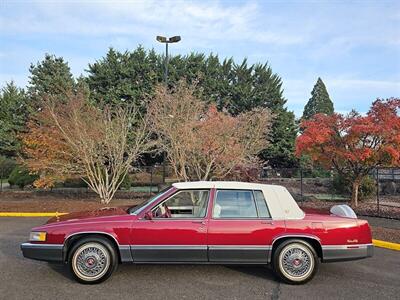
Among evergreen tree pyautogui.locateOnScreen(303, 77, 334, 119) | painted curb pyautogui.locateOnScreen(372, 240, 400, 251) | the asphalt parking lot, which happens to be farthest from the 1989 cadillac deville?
evergreen tree pyautogui.locateOnScreen(303, 77, 334, 119)

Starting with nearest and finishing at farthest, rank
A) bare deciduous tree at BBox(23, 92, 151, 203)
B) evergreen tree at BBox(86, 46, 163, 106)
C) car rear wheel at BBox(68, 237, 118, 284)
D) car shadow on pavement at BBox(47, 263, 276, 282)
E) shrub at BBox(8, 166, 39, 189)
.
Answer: car rear wheel at BBox(68, 237, 118, 284), car shadow on pavement at BBox(47, 263, 276, 282), bare deciduous tree at BBox(23, 92, 151, 203), shrub at BBox(8, 166, 39, 189), evergreen tree at BBox(86, 46, 163, 106)

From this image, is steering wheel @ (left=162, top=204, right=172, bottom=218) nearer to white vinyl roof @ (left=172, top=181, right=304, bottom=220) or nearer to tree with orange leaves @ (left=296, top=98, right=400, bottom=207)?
white vinyl roof @ (left=172, top=181, right=304, bottom=220)

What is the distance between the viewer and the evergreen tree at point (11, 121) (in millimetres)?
35656

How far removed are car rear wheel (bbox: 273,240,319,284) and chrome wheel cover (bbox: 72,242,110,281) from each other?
7.91ft

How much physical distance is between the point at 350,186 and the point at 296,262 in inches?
464

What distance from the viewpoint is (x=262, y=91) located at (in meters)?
43.7

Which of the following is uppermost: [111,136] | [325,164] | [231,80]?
[231,80]

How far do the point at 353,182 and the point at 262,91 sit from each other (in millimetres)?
29769

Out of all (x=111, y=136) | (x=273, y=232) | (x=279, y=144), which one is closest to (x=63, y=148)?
(x=111, y=136)

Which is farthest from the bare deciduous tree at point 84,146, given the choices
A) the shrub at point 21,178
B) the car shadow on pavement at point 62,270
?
the car shadow on pavement at point 62,270

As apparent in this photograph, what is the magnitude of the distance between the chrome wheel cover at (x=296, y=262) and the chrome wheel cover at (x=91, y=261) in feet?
8.15

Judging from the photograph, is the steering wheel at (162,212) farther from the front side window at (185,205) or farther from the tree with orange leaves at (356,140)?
the tree with orange leaves at (356,140)

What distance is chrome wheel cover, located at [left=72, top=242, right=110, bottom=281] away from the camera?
5.54 metres

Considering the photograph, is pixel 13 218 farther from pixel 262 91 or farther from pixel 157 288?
pixel 262 91
